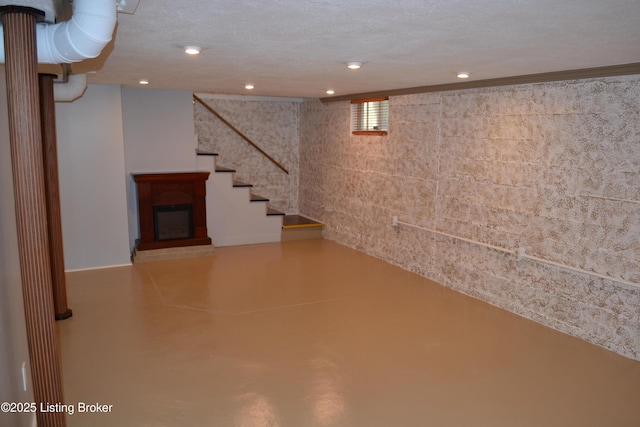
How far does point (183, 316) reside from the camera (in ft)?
15.3

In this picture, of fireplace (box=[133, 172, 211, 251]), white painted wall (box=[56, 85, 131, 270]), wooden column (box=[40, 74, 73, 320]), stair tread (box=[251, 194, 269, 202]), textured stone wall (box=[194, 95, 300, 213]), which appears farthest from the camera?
textured stone wall (box=[194, 95, 300, 213])

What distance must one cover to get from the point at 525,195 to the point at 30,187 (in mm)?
4023

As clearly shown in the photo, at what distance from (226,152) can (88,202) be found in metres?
2.54

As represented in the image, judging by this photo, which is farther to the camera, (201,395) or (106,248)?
(106,248)

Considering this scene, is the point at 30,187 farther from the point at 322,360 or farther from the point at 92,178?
the point at 92,178

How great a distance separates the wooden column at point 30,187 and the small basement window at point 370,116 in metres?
4.89

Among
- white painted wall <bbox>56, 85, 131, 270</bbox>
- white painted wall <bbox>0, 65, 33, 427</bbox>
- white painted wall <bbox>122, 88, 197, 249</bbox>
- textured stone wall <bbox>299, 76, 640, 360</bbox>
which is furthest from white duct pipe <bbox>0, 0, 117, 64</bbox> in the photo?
white painted wall <bbox>122, 88, 197, 249</bbox>

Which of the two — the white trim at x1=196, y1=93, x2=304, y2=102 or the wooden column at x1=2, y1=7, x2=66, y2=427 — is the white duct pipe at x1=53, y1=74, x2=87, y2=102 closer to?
the wooden column at x1=2, y1=7, x2=66, y2=427

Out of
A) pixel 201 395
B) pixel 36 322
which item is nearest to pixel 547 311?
pixel 201 395

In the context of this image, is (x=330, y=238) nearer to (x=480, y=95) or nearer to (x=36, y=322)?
(x=480, y=95)

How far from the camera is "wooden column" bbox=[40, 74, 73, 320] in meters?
4.26

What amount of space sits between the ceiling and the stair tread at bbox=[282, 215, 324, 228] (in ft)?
11.8

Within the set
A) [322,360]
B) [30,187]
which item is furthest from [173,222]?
[30,187]

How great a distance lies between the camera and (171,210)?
22.5 ft
